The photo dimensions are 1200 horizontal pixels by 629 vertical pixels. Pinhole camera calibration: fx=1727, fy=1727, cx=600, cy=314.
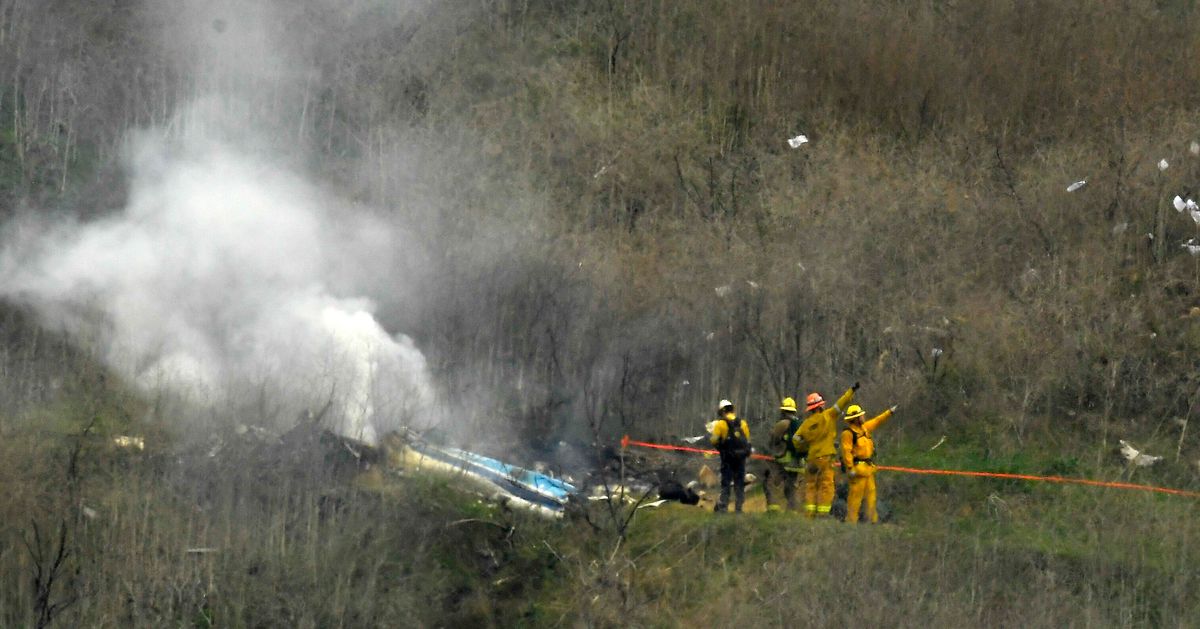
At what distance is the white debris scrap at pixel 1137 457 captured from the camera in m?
18.1

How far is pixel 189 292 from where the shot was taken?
20703 mm

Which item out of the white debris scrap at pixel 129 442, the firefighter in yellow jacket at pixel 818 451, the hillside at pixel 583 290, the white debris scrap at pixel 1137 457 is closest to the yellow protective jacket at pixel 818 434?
the firefighter in yellow jacket at pixel 818 451

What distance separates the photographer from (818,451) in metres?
17.0

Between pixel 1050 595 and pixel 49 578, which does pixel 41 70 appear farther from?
pixel 1050 595

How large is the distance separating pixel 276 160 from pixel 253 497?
7.39 meters

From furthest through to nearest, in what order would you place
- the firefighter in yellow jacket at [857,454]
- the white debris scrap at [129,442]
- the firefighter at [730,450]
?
the white debris scrap at [129,442], the firefighter at [730,450], the firefighter in yellow jacket at [857,454]

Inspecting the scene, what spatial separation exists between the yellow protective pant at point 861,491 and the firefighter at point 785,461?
1.82 feet

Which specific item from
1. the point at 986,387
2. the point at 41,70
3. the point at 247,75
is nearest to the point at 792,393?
the point at 986,387

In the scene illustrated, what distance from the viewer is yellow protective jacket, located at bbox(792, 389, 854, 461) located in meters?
16.9

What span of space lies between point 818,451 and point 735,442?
2.68 ft

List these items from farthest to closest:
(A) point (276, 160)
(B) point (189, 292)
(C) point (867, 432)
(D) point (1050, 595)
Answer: (A) point (276, 160)
(B) point (189, 292)
(C) point (867, 432)
(D) point (1050, 595)

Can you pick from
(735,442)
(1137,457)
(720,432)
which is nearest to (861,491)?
(735,442)

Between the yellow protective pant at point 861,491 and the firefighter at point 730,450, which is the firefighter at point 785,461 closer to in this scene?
the firefighter at point 730,450

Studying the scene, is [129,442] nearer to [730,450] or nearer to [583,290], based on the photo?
[583,290]
